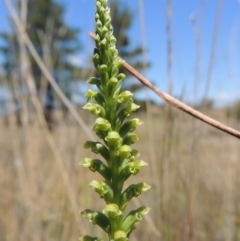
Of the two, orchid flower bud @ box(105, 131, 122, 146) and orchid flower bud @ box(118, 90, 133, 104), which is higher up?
orchid flower bud @ box(118, 90, 133, 104)

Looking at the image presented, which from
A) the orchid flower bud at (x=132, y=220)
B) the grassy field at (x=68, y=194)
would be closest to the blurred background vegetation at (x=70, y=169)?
the grassy field at (x=68, y=194)

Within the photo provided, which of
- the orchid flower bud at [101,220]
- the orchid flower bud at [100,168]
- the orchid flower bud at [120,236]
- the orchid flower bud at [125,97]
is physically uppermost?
the orchid flower bud at [125,97]

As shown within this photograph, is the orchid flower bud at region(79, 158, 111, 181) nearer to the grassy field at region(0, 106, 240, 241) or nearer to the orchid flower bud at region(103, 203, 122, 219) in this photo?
the orchid flower bud at region(103, 203, 122, 219)

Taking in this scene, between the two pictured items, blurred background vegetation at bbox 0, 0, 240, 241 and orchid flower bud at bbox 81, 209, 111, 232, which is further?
blurred background vegetation at bbox 0, 0, 240, 241

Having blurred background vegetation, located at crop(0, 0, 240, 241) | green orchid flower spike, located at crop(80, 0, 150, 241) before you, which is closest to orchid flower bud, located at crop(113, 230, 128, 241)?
green orchid flower spike, located at crop(80, 0, 150, 241)

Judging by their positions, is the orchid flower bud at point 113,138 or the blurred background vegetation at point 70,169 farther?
the blurred background vegetation at point 70,169

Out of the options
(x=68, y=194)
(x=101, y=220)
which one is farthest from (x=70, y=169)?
(x=101, y=220)

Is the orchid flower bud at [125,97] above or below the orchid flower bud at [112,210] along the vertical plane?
above

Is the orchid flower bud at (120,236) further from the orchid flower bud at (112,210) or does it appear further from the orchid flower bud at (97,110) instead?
the orchid flower bud at (97,110)
